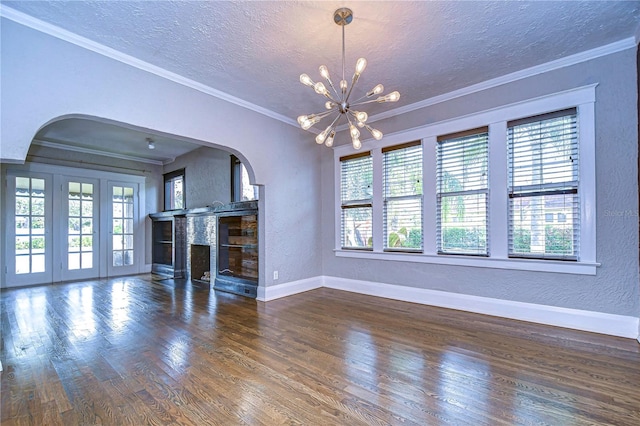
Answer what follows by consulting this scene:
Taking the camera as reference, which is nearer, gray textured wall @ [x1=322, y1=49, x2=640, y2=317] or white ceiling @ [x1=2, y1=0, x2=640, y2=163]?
white ceiling @ [x1=2, y1=0, x2=640, y2=163]

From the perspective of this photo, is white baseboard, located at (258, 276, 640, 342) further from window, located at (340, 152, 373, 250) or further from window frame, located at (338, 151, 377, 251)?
window, located at (340, 152, 373, 250)

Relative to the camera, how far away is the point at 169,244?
7070 mm

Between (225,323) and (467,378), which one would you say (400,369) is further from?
(225,323)

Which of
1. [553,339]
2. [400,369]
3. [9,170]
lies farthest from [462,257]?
[9,170]

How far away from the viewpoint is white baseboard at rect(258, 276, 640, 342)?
113 inches

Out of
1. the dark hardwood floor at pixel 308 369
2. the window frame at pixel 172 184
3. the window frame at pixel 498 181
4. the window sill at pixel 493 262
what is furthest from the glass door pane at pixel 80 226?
the window sill at pixel 493 262

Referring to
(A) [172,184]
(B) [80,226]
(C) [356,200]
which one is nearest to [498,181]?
(C) [356,200]

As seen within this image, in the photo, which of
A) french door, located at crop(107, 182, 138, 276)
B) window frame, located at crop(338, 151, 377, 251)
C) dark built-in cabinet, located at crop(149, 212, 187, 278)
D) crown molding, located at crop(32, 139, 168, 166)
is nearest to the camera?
window frame, located at crop(338, 151, 377, 251)

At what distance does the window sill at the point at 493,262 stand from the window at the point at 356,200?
283 mm

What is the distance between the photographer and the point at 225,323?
3.37m

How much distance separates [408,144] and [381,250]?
5.55ft

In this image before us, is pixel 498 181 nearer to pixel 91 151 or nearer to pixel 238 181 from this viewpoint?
pixel 238 181

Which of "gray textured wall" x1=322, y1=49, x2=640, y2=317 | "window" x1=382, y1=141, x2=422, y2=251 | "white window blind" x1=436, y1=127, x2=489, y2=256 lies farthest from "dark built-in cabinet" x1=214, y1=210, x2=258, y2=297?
"gray textured wall" x1=322, y1=49, x2=640, y2=317

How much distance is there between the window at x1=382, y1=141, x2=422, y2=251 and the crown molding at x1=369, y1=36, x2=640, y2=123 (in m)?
0.54
